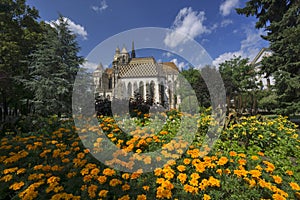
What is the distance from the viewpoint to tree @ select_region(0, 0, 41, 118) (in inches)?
371

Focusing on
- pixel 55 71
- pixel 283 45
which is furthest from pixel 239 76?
pixel 55 71

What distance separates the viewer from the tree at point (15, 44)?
943 centimetres

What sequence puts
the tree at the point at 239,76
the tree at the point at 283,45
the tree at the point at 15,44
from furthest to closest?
1. the tree at the point at 239,76
2. the tree at the point at 15,44
3. the tree at the point at 283,45

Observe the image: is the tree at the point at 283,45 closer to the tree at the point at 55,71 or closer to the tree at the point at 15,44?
the tree at the point at 55,71

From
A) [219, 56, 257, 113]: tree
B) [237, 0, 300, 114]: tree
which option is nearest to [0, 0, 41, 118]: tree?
[237, 0, 300, 114]: tree

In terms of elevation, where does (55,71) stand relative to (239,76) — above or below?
below

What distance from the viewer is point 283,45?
312 inches

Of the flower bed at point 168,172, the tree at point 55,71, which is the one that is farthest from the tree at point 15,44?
the flower bed at point 168,172

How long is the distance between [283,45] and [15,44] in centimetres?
1572

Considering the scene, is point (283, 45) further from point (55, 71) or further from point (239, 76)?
point (55, 71)

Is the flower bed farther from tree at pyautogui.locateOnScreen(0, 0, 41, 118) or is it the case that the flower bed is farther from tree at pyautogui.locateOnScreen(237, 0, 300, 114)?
tree at pyautogui.locateOnScreen(0, 0, 41, 118)

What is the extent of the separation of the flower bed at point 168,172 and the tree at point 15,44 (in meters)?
9.17

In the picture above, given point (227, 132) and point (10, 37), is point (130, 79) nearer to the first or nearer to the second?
point (10, 37)

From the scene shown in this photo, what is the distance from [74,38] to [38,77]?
372cm
